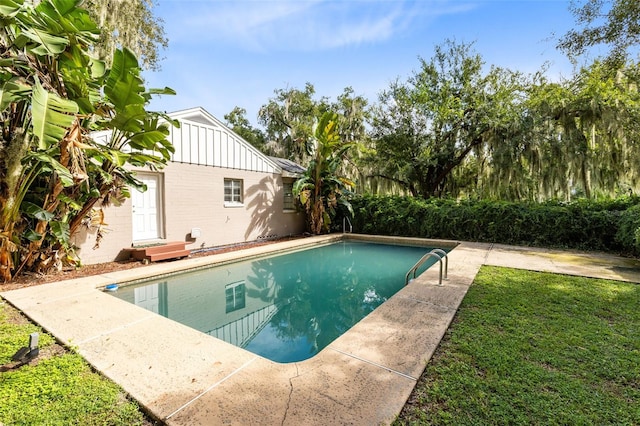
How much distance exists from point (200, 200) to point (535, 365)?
8.23 m

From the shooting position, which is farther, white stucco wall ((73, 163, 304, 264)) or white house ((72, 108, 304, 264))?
white house ((72, 108, 304, 264))

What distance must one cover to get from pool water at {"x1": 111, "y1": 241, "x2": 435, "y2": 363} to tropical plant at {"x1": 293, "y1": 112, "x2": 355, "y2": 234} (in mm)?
3273

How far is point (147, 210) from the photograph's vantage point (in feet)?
24.8

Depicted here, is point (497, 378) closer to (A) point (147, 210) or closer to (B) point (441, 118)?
(A) point (147, 210)

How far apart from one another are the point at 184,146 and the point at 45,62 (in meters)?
3.77

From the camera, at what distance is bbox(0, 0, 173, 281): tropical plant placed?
3695 mm

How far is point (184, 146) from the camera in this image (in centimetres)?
812

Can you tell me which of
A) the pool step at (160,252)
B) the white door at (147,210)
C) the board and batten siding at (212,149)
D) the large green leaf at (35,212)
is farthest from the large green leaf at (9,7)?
the pool step at (160,252)

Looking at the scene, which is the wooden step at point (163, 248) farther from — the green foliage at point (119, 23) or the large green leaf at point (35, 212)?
the green foliage at point (119, 23)

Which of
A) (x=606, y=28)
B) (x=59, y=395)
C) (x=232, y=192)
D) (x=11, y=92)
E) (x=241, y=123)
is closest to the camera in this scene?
(x=59, y=395)

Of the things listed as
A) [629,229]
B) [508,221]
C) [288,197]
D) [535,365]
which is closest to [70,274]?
[535,365]

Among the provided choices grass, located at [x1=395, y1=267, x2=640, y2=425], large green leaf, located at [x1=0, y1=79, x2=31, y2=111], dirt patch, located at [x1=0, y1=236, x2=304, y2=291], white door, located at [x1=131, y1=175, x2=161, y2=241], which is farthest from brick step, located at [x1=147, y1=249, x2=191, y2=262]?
grass, located at [x1=395, y1=267, x2=640, y2=425]

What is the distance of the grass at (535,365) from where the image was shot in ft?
6.25

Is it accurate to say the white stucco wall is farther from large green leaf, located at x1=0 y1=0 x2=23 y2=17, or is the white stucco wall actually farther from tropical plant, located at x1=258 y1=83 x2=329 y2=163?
tropical plant, located at x1=258 y1=83 x2=329 y2=163
